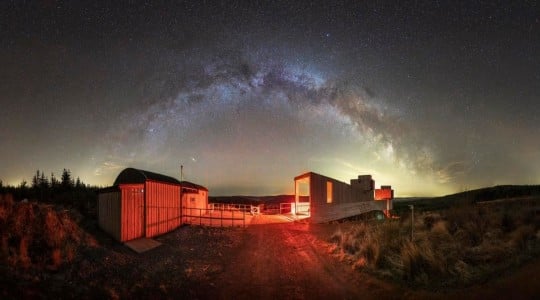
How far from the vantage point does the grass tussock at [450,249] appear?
25.8ft

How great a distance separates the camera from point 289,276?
930 cm

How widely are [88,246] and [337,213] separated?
58.5ft

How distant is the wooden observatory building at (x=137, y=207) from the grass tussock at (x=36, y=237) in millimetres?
2173

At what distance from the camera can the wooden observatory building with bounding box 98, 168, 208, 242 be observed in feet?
48.0

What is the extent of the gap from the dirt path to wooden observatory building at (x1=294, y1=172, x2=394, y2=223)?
8093 mm

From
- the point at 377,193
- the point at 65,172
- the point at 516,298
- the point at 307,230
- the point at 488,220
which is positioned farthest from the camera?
the point at 65,172

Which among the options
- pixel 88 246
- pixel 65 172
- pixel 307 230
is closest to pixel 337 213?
pixel 307 230

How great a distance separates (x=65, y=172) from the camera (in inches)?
2276

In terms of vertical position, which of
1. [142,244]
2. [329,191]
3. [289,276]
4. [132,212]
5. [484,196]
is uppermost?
[329,191]

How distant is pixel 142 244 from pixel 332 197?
13946 millimetres

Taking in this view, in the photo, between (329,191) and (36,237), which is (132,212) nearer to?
(36,237)

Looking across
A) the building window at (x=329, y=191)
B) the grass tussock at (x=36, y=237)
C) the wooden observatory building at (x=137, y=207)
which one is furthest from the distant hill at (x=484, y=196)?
the grass tussock at (x=36, y=237)

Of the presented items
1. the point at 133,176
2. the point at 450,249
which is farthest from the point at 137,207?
the point at 450,249

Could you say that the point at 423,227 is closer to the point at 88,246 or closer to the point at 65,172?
the point at 88,246
